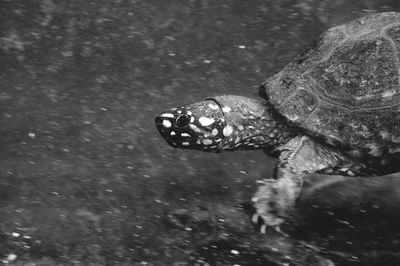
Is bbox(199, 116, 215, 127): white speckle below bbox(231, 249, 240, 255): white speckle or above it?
above

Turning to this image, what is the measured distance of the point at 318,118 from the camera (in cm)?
378

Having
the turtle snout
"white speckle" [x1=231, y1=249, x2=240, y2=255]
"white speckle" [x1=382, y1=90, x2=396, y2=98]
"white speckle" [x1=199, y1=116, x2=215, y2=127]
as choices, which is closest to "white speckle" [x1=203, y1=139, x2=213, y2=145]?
"white speckle" [x1=199, y1=116, x2=215, y2=127]

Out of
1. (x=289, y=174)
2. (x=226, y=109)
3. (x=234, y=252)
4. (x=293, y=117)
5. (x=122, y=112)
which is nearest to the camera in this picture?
(x=234, y=252)

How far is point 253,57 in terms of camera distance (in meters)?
5.92

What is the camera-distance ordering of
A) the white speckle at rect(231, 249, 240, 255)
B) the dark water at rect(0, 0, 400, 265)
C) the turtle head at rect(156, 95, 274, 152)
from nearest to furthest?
the white speckle at rect(231, 249, 240, 255)
the dark water at rect(0, 0, 400, 265)
the turtle head at rect(156, 95, 274, 152)

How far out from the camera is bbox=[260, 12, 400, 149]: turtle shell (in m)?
3.70

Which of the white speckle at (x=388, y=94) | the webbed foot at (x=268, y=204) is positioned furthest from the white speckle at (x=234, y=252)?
the white speckle at (x=388, y=94)

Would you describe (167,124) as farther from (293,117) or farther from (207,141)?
(293,117)

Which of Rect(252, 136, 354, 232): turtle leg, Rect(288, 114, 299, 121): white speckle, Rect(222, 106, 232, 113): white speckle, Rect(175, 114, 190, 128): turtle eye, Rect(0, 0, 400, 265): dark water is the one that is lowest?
Rect(0, 0, 400, 265): dark water

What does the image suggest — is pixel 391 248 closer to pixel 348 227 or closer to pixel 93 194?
pixel 348 227

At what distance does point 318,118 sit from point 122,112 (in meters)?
1.88

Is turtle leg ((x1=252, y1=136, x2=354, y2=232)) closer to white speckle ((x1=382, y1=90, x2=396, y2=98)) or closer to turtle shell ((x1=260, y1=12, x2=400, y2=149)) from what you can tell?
turtle shell ((x1=260, y1=12, x2=400, y2=149))

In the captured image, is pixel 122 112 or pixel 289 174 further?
pixel 122 112

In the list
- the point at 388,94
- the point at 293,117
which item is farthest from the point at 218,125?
the point at 388,94
